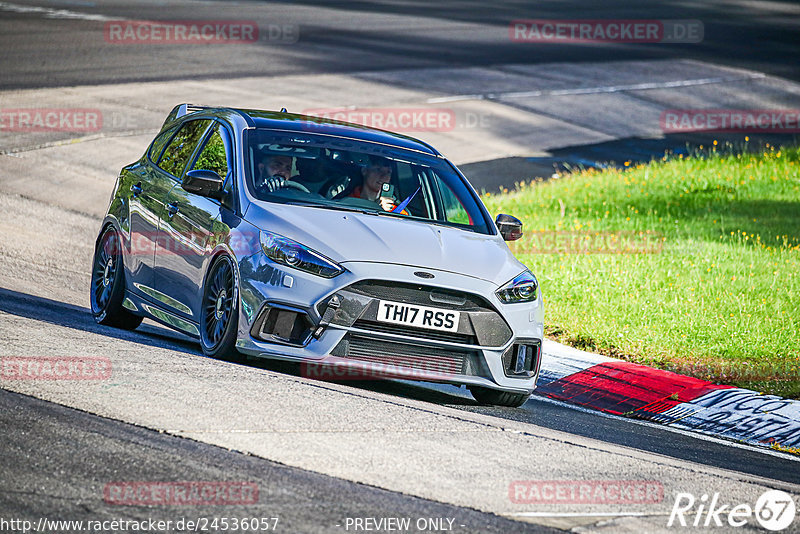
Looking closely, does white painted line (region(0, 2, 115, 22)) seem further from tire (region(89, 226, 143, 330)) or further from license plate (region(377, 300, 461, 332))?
license plate (region(377, 300, 461, 332))

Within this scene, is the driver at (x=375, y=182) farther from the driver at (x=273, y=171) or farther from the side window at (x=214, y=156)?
the side window at (x=214, y=156)

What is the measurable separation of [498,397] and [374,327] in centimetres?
119

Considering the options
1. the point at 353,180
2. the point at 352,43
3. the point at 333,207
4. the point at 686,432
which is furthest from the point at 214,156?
the point at 352,43

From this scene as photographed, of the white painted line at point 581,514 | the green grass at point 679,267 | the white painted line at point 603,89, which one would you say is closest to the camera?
the white painted line at point 581,514

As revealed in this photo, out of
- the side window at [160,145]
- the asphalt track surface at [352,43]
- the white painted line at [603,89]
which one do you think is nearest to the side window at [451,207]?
the side window at [160,145]

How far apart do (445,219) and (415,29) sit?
29504 mm

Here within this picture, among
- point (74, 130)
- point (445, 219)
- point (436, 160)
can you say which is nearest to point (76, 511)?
point (445, 219)

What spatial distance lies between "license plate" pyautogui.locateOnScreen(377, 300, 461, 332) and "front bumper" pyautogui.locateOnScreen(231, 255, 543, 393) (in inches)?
1.3

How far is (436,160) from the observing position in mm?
9406

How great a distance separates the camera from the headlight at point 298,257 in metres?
7.49

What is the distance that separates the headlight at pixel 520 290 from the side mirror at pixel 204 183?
2.02 m

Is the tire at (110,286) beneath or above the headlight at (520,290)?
beneath

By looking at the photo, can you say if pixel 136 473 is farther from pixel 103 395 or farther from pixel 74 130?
pixel 74 130

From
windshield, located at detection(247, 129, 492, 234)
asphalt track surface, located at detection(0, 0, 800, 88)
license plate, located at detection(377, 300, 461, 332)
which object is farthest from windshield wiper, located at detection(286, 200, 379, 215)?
asphalt track surface, located at detection(0, 0, 800, 88)
